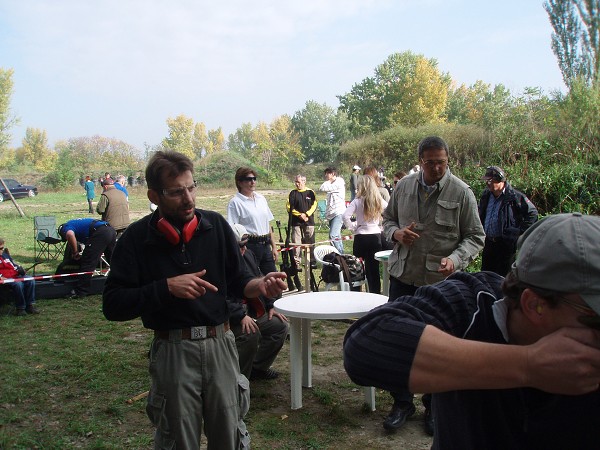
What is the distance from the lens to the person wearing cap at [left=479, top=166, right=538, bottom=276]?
Result: 6.25 m

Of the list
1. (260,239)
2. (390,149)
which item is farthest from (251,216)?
(390,149)

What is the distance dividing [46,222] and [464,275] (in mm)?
12426

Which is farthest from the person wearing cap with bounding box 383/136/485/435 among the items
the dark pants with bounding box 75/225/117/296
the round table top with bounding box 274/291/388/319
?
the dark pants with bounding box 75/225/117/296

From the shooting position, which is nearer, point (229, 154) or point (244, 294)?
point (244, 294)

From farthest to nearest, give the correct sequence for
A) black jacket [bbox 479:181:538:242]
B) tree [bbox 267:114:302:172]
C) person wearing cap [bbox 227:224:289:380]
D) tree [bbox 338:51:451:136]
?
1. tree [bbox 267:114:302:172]
2. tree [bbox 338:51:451:136]
3. black jacket [bbox 479:181:538:242]
4. person wearing cap [bbox 227:224:289:380]

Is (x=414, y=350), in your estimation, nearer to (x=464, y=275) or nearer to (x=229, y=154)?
(x=464, y=275)

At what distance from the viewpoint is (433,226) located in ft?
12.6

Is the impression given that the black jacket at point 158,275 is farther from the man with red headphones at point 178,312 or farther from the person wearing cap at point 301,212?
the person wearing cap at point 301,212

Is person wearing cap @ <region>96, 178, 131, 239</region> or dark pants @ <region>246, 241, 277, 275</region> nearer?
dark pants @ <region>246, 241, 277, 275</region>

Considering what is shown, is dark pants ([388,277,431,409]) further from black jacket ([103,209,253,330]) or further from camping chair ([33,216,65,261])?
camping chair ([33,216,65,261])

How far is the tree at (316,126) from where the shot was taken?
259 ft

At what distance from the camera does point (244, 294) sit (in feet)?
8.73

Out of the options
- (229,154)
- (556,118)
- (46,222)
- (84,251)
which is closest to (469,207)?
(84,251)

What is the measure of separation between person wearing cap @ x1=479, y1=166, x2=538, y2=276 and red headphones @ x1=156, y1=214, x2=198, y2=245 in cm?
481
